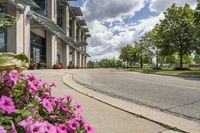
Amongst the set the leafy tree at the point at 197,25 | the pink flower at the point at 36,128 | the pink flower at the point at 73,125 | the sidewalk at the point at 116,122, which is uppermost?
the leafy tree at the point at 197,25

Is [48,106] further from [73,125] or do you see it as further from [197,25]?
[197,25]

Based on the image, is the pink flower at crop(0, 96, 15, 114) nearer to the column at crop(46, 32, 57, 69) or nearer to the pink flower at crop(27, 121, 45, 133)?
the pink flower at crop(27, 121, 45, 133)

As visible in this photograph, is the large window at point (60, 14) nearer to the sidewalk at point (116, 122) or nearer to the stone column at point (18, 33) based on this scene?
the stone column at point (18, 33)

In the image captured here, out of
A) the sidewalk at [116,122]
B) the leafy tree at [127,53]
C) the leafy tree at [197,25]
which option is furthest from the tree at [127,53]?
the sidewalk at [116,122]

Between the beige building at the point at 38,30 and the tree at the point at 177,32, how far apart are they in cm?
1745

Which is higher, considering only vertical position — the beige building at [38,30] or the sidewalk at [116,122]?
the beige building at [38,30]

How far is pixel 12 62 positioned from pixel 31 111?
0.59m

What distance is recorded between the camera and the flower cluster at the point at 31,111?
192 centimetres

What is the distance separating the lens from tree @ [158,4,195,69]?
5319cm

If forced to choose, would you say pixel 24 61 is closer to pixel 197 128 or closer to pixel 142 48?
pixel 197 128

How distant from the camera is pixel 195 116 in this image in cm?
730

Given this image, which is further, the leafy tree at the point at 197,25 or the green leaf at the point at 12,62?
the leafy tree at the point at 197,25

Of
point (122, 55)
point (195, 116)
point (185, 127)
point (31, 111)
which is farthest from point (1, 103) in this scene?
point (122, 55)

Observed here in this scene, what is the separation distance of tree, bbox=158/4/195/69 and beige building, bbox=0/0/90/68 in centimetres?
1745
